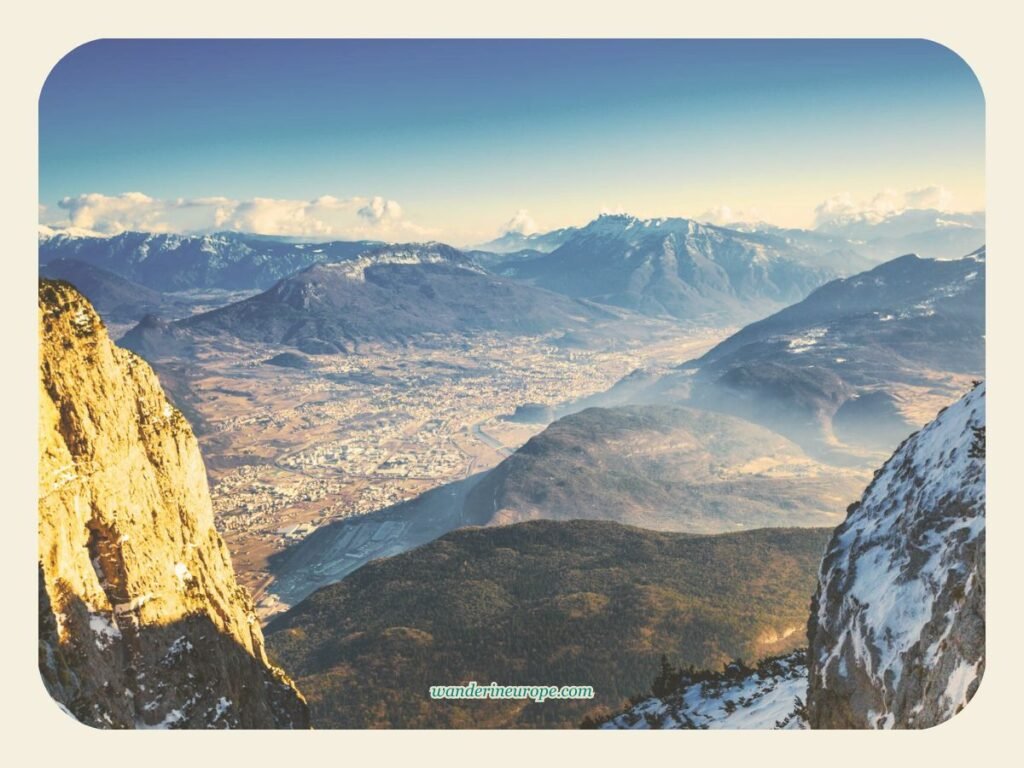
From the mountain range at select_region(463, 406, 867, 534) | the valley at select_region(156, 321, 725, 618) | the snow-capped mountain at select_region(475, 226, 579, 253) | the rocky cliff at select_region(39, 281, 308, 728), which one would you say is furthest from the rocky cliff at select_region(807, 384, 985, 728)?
the mountain range at select_region(463, 406, 867, 534)

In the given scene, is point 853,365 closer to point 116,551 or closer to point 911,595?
point 911,595

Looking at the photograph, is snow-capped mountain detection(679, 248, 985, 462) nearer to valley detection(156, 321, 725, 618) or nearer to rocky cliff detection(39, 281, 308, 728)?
valley detection(156, 321, 725, 618)

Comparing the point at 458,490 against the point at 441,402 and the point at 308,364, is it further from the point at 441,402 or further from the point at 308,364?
the point at 308,364

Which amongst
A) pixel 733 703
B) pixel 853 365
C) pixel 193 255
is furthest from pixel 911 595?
pixel 853 365

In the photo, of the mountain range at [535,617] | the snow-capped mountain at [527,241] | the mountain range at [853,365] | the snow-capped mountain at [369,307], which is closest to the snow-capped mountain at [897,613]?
the mountain range at [535,617]

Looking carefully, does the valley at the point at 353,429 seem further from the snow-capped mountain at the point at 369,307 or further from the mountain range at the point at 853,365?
the mountain range at the point at 853,365

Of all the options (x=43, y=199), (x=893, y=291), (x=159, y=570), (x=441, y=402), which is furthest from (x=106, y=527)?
(x=893, y=291)
